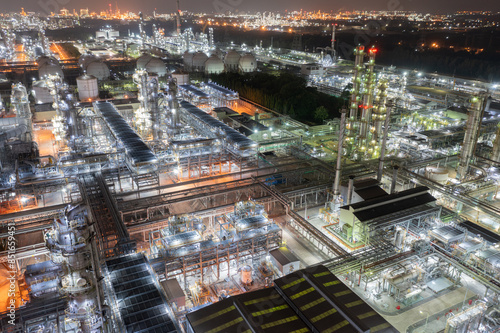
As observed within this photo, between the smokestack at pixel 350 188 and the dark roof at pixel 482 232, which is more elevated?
the smokestack at pixel 350 188

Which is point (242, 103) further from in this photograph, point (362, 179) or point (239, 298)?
point (239, 298)

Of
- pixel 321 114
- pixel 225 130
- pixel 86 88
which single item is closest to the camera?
pixel 225 130

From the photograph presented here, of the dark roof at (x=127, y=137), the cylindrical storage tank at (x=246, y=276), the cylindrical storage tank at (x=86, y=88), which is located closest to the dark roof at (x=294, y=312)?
the cylindrical storage tank at (x=246, y=276)

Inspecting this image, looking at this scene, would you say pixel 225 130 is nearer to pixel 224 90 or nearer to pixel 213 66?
pixel 224 90

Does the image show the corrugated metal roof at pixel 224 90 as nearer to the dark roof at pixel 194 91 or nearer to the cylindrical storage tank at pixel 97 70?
the dark roof at pixel 194 91

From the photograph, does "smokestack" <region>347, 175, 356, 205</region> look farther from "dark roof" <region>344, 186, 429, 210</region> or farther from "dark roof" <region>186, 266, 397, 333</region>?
"dark roof" <region>186, 266, 397, 333</region>

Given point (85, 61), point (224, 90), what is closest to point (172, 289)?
point (224, 90)
